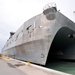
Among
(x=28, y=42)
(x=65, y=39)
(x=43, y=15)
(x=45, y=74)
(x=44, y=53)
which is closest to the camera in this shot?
(x=45, y=74)

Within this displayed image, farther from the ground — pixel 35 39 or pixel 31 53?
pixel 35 39

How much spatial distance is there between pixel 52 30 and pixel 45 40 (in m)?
1.35

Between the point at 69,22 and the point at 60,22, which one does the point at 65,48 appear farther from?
the point at 60,22

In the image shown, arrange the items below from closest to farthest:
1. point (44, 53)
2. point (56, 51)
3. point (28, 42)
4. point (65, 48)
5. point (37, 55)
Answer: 1. point (44, 53)
2. point (37, 55)
3. point (28, 42)
4. point (65, 48)
5. point (56, 51)

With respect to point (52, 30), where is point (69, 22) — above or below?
above

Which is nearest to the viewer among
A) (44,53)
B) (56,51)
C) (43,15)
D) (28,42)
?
(44,53)

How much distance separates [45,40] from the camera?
11977 millimetres

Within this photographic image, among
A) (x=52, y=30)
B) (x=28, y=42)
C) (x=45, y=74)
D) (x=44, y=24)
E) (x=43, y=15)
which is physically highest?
(x=43, y=15)

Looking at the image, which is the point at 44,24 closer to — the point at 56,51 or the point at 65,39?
the point at 65,39

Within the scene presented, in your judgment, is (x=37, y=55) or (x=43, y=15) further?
(x=43, y=15)

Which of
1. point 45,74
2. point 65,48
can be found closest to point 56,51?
point 65,48

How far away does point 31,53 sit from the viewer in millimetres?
14031

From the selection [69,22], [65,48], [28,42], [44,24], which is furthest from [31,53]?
[65,48]

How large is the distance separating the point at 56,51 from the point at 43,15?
1339 cm
